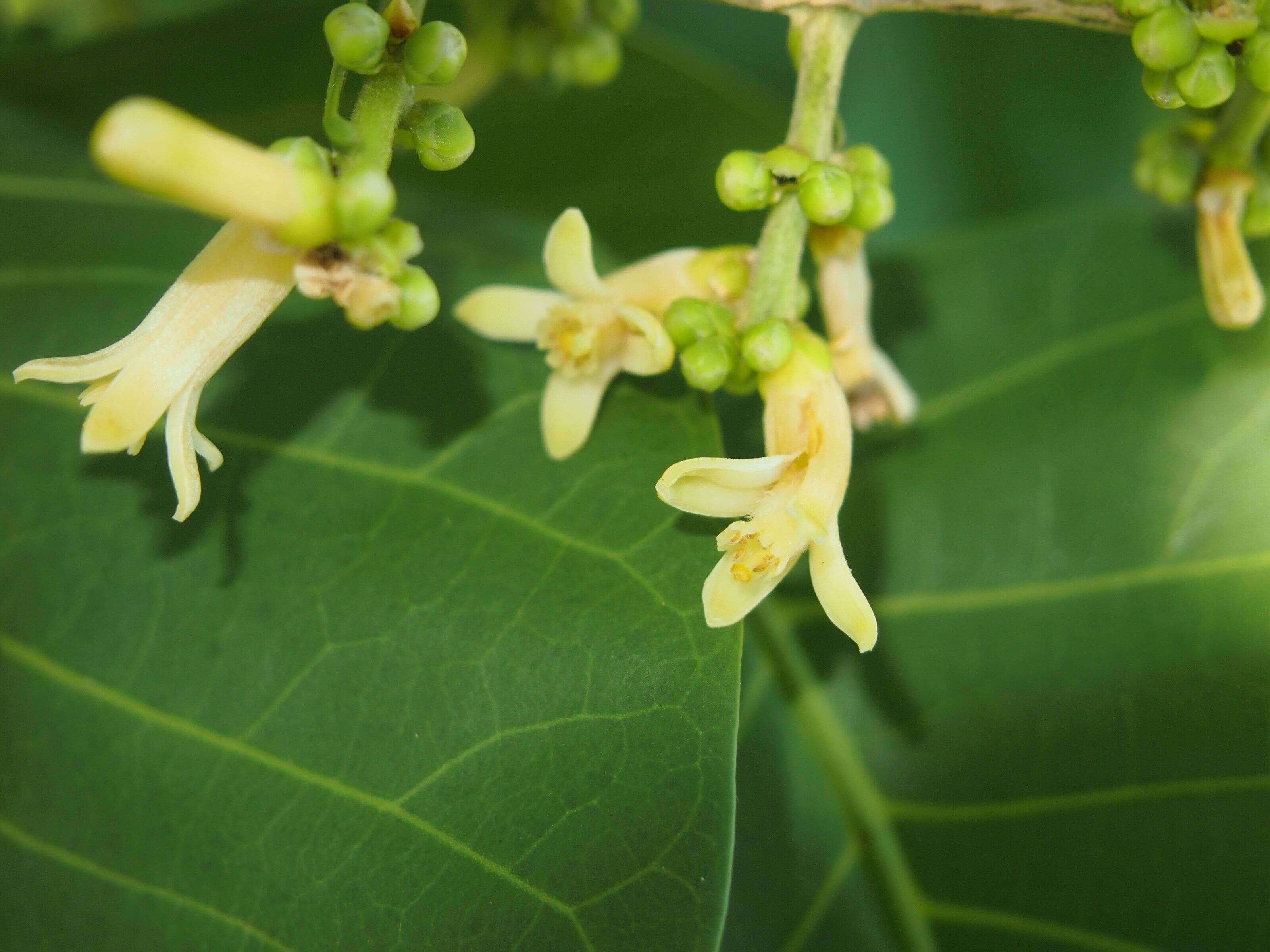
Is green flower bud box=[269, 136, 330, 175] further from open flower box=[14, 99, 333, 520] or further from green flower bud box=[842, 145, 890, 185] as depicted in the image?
green flower bud box=[842, 145, 890, 185]

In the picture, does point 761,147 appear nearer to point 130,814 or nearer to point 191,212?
point 191,212

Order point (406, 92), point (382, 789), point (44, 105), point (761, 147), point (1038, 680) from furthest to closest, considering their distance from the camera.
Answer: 1. point (761, 147)
2. point (44, 105)
3. point (1038, 680)
4. point (382, 789)
5. point (406, 92)

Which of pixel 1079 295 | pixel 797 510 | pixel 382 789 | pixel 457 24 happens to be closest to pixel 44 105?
pixel 457 24

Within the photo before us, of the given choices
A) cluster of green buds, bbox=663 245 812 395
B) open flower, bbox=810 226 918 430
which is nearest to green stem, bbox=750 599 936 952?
open flower, bbox=810 226 918 430

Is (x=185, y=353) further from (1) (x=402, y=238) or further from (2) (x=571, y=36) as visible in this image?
(2) (x=571, y=36)

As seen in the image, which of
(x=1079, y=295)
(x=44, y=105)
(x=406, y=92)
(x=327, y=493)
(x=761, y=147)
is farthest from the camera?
(x=761, y=147)

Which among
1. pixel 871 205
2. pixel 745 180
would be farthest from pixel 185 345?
pixel 871 205
